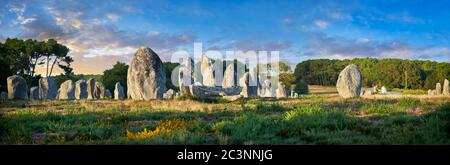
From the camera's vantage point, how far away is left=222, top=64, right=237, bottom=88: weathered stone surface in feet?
146

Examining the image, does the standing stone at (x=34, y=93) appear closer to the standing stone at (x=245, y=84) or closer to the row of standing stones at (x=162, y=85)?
the row of standing stones at (x=162, y=85)

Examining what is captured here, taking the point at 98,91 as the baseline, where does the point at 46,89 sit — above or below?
above

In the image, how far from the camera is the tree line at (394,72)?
80.4 feet

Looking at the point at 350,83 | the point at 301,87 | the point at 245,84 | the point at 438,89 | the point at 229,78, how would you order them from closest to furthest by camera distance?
1. the point at 350,83
2. the point at 438,89
3. the point at 245,84
4. the point at 229,78
5. the point at 301,87

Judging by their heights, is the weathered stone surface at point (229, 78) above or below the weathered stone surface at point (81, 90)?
above

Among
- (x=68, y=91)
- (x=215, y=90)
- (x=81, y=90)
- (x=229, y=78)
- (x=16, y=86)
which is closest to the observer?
(x=16, y=86)

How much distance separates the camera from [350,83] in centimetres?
3156

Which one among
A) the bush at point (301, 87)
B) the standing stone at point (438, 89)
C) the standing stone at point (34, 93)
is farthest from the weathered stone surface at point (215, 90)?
the standing stone at point (438, 89)

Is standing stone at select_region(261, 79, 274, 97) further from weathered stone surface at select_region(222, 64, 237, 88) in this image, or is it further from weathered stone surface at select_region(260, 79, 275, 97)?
weathered stone surface at select_region(222, 64, 237, 88)

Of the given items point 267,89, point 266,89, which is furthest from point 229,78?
point 267,89

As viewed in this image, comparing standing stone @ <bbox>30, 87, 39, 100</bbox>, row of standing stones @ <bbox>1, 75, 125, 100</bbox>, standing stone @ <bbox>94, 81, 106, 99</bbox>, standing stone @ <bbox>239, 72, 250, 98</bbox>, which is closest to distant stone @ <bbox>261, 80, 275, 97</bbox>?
A: standing stone @ <bbox>239, 72, 250, 98</bbox>

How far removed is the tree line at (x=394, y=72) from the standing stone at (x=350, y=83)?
1535mm

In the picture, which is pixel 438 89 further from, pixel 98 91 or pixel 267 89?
pixel 98 91

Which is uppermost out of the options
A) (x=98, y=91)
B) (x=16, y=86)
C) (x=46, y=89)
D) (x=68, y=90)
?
(x=16, y=86)
